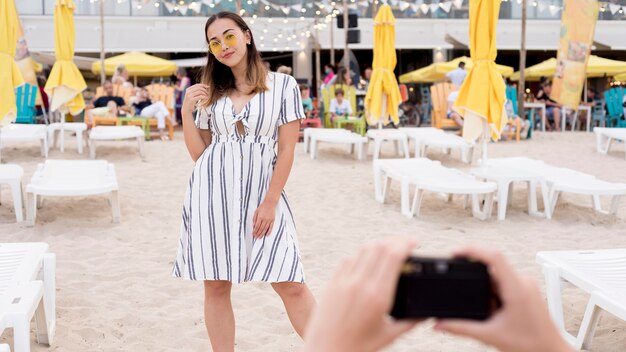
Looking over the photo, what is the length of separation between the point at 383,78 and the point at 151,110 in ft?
14.3

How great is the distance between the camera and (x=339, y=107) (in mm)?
12359

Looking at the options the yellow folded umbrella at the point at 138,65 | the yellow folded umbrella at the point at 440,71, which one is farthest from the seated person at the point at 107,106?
the yellow folded umbrella at the point at 440,71

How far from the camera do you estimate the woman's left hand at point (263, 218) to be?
2.37m

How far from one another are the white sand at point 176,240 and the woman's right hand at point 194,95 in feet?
4.18

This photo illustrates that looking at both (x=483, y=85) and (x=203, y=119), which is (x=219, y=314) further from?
(x=483, y=85)

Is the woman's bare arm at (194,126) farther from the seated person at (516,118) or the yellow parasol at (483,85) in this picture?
the seated person at (516,118)

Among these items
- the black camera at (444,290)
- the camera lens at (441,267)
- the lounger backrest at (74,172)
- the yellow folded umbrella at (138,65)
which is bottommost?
the lounger backrest at (74,172)

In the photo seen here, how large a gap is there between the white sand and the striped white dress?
3.14 ft

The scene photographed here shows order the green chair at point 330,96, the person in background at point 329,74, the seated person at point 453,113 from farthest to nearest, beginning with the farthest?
the person in background at point 329,74
the green chair at point 330,96
the seated person at point 453,113

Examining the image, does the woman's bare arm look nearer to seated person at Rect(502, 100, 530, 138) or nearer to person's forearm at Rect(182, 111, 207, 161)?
person's forearm at Rect(182, 111, 207, 161)

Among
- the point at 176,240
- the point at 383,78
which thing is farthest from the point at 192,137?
the point at 383,78

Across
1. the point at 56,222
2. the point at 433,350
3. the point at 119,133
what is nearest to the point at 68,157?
the point at 119,133

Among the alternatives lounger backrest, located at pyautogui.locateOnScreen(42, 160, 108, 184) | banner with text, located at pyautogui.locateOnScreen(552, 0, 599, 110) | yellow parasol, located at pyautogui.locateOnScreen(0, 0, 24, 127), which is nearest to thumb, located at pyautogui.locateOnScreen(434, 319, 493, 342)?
lounger backrest, located at pyautogui.locateOnScreen(42, 160, 108, 184)

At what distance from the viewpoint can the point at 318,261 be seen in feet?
15.5
